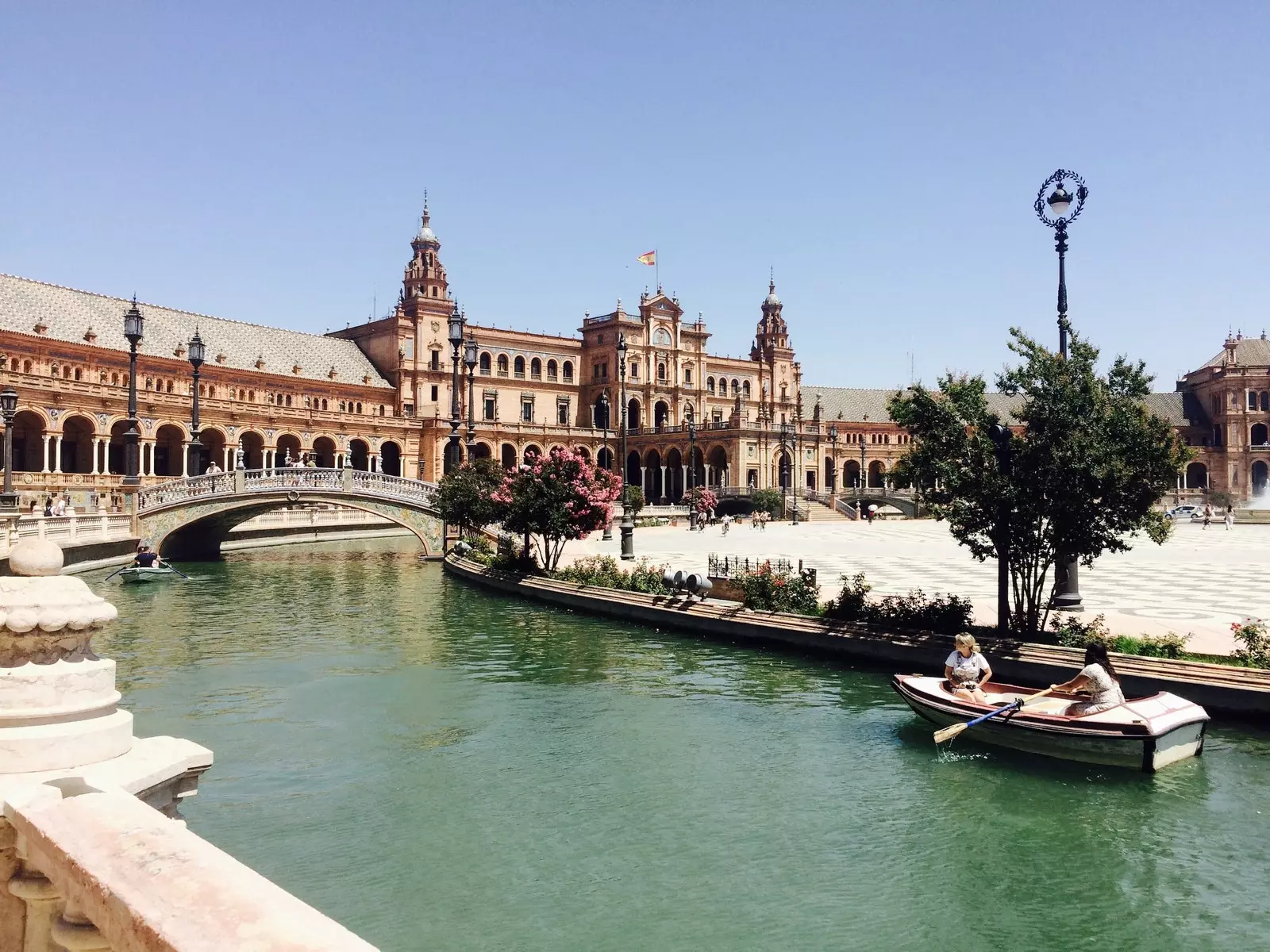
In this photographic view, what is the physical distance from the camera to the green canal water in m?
9.04

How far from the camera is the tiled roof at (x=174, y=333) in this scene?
61.7m

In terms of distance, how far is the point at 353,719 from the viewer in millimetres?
15820

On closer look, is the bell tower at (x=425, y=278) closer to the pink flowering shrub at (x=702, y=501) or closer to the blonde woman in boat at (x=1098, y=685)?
the pink flowering shrub at (x=702, y=501)

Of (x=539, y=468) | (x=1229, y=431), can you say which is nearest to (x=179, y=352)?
(x=539, y=468)

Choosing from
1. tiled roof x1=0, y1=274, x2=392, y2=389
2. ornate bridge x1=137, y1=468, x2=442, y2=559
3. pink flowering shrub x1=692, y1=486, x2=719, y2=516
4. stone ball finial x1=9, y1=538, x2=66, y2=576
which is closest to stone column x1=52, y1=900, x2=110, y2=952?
stone ball finial x1=9, y1=538, x2=66, y2=576

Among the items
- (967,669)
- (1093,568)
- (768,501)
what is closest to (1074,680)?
(967,669)

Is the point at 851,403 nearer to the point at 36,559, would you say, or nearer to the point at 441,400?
the point at 441,400

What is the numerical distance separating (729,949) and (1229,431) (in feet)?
389

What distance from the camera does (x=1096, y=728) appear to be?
40.7ft

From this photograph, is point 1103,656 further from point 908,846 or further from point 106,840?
point 106,840

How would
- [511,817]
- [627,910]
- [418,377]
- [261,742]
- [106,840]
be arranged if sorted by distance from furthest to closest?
[418,377] < [261,742] < [511,817] < [627,910] < [106,840]

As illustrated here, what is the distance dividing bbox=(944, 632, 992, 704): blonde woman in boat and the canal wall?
7.75ft

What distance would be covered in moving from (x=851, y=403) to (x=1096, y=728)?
109 m

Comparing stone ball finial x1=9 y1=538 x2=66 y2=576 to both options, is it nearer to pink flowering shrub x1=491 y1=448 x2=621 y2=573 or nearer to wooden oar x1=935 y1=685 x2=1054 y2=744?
wooden oar x1=935 y1=685 x2=1054 y2=744
